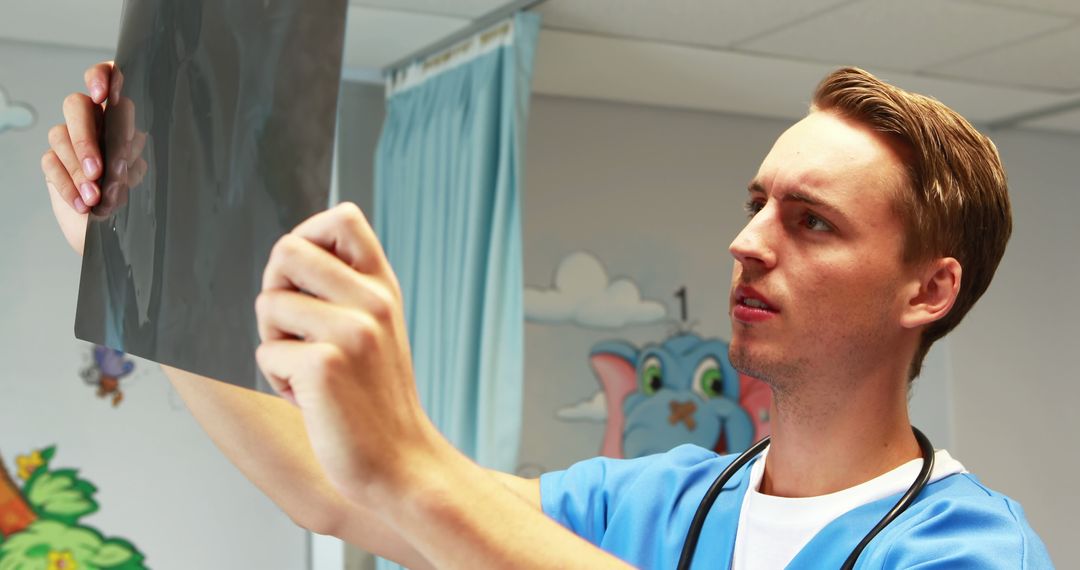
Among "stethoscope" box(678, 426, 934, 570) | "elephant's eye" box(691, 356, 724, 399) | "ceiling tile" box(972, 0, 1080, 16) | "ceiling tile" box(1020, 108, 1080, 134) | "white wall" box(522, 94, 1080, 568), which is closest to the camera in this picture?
"stethoscope" box(678, 426, 934, 570)

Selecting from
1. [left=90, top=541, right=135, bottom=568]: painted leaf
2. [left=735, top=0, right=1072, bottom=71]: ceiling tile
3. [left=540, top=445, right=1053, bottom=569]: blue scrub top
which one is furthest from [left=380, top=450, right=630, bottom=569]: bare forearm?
[left=90, top=541, right=135, bottom=568]: painted leaf

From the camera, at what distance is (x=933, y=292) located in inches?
47.6

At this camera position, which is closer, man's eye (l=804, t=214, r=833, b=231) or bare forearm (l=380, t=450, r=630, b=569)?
bare forearm (l=380, t=450, r=630, b=569)

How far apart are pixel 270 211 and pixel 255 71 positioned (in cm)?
8

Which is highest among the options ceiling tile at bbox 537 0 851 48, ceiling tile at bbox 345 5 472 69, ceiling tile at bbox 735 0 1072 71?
ceiling tile at bbox 735 0 1072 71

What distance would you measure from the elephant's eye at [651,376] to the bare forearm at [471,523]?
3142mm

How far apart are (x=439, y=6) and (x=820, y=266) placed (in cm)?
179

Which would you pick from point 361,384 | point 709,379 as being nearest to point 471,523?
point 361,384

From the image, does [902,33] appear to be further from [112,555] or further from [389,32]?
[112,555]

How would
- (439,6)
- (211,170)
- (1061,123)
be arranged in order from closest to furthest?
(211,170) → (439,6) → (1061,123)

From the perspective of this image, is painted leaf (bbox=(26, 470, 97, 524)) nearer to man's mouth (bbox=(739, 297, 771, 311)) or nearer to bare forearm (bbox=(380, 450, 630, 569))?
man's mouth (bbox=(739, 297, 771, 311))

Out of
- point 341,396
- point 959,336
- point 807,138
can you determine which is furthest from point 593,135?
point 341,396

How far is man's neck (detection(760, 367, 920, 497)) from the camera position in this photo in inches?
46.1

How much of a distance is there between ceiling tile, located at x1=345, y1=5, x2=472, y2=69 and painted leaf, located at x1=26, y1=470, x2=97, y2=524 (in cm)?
134
